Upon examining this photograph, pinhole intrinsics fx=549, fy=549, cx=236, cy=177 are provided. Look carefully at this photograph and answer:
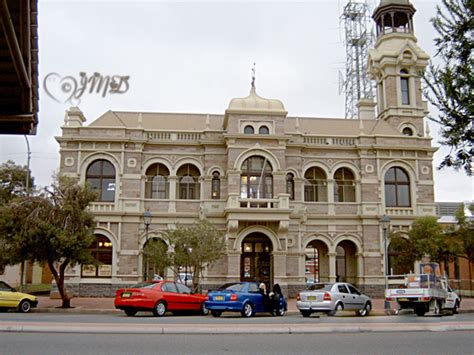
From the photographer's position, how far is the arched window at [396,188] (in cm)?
3716

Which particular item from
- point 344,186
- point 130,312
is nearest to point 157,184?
point 344,186

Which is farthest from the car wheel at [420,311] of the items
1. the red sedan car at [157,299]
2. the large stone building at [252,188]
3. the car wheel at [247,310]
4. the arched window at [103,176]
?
the arched window at [103,176]

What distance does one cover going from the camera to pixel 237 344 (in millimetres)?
12430

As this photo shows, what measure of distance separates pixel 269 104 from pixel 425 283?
16.6 m

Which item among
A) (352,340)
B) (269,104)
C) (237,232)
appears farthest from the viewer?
(269,104)

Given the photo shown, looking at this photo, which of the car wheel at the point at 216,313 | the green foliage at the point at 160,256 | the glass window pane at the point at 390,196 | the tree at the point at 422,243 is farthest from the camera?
the glass window pane at the point at 390,196

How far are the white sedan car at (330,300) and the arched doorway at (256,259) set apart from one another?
38.9 ft

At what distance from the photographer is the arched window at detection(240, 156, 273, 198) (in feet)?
114

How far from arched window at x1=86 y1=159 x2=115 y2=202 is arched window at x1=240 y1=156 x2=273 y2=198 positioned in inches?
329

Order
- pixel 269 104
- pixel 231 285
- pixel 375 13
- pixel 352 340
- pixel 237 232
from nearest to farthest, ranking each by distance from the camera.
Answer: pixel 352 340 < pixel 231 285 < pixel 237 232 < pixel 269 104 < pixel 375 13

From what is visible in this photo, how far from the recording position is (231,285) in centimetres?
2208

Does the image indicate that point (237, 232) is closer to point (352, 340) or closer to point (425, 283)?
point (425, 283)

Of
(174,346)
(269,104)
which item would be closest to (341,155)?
(269,104)

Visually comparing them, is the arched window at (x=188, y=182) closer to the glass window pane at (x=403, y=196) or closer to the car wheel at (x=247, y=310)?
the glass window pane at (x=403, y=196)
